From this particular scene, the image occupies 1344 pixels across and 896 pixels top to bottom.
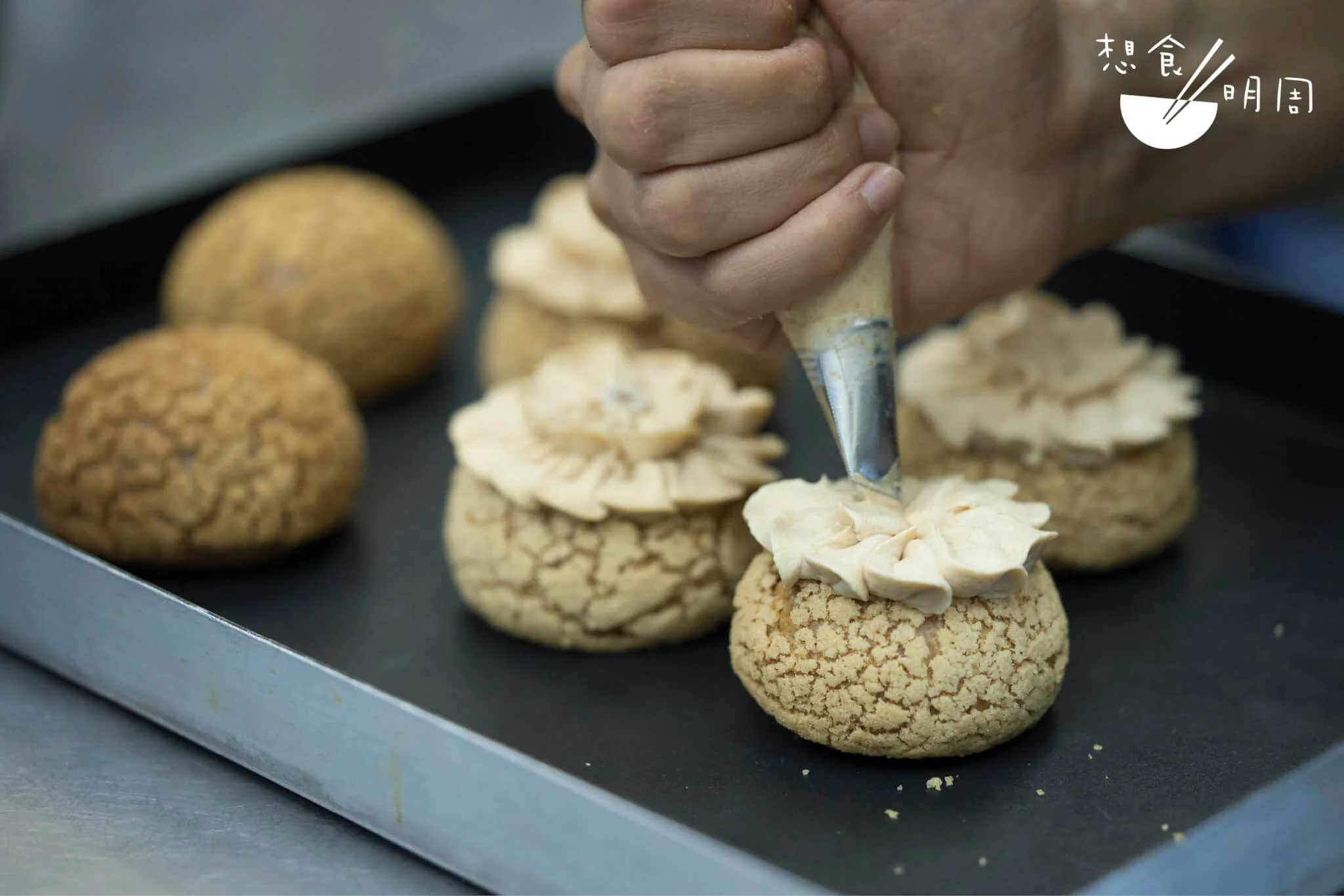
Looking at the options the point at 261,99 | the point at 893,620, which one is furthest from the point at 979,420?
the point at 261,99

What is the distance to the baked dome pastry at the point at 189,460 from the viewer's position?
1729 millimetres

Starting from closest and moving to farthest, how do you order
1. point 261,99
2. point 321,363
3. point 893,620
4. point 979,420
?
point 893,620 < point 979,420 < point 321,363 < point 261,99

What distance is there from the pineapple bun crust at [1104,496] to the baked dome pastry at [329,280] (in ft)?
2.73

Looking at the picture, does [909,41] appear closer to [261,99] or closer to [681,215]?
[681,215]

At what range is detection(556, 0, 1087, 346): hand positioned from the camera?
137cm

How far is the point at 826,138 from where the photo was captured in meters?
1.43

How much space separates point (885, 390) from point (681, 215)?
0.79ft

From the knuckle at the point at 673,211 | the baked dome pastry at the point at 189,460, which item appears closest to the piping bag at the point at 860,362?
the knuckle at the point at 673,211

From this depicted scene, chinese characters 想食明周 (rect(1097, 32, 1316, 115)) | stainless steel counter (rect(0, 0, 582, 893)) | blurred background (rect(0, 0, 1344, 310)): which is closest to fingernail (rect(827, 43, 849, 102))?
chinese characters 想食明周 (rect(1097, 32, 1316, 115))

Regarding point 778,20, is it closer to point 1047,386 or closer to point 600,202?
point 600,202

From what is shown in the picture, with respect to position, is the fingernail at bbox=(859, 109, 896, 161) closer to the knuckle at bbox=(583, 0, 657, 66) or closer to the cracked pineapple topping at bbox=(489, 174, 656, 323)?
the knuckle at bbox=(583, 0, 657, 66)

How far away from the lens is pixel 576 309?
80.2 inches

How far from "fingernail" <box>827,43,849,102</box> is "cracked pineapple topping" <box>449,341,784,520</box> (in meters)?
0.36

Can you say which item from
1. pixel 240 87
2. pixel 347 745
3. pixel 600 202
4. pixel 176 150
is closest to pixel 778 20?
pixel 600 202
